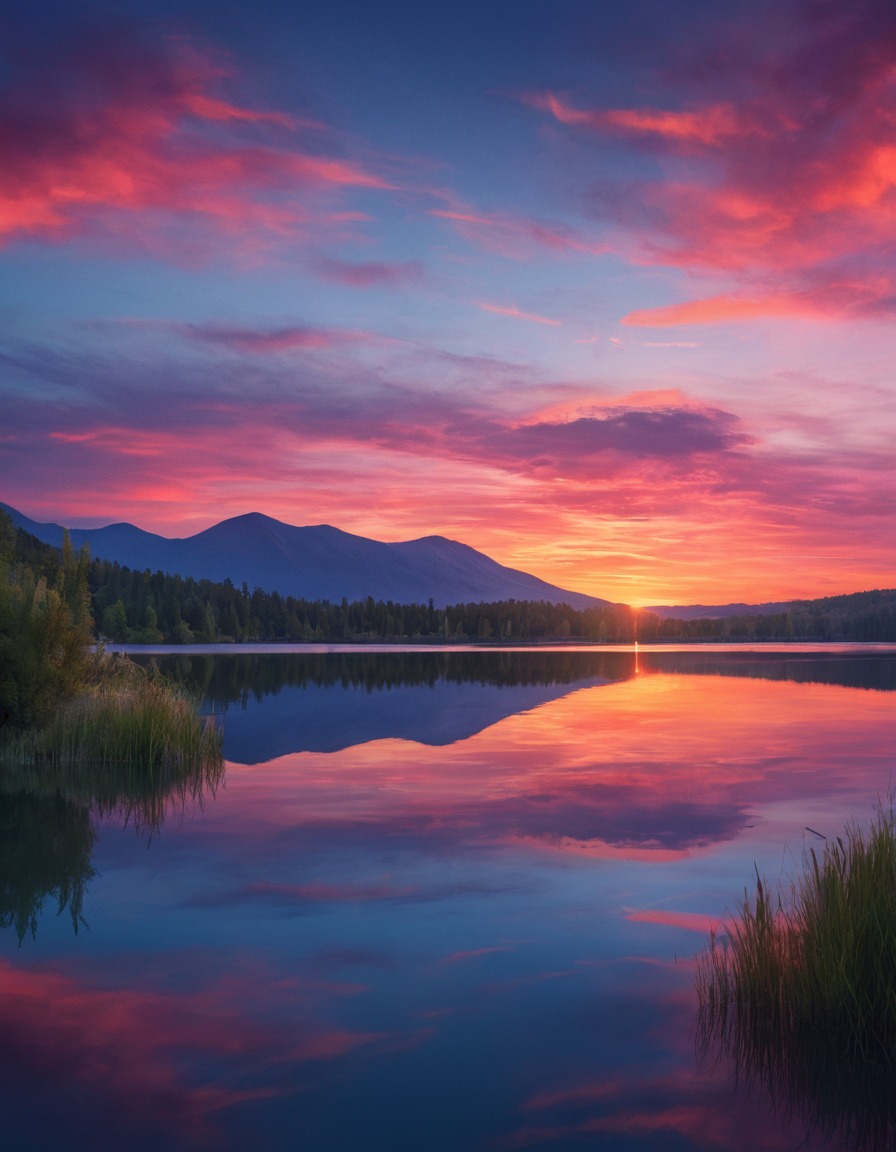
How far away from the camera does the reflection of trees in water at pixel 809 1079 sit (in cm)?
721

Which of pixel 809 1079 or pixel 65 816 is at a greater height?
pixel 809 1079

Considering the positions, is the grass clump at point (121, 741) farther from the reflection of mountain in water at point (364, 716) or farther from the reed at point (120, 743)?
the reflection of mountain in water at point (364, 716)

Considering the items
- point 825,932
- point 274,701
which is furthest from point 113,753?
point 274,701

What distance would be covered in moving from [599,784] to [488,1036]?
1497 centimetres

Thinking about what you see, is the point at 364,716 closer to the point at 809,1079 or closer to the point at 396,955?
the point at 396,955

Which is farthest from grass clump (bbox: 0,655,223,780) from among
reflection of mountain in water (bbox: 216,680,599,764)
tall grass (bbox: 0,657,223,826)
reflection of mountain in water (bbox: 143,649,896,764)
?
reflection of mountain in water (bbox: 143,649,896,764)

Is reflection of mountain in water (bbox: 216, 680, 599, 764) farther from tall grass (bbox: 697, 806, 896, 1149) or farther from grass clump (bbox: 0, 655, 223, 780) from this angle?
tall grass (bbox: 697, 806, 896, 1149)

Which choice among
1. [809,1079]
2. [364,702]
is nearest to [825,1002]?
[809,1079]

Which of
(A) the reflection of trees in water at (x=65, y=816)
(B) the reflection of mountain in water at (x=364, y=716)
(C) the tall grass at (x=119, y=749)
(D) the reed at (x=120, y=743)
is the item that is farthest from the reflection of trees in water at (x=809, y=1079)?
(B) the reflection of mountain in water at (x=364, y=716)

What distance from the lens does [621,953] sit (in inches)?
432

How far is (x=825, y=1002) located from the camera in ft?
28.1

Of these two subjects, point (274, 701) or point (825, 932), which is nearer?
point (825, 932)

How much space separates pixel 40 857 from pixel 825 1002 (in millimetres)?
12706

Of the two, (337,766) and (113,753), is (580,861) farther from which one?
(113,753)
